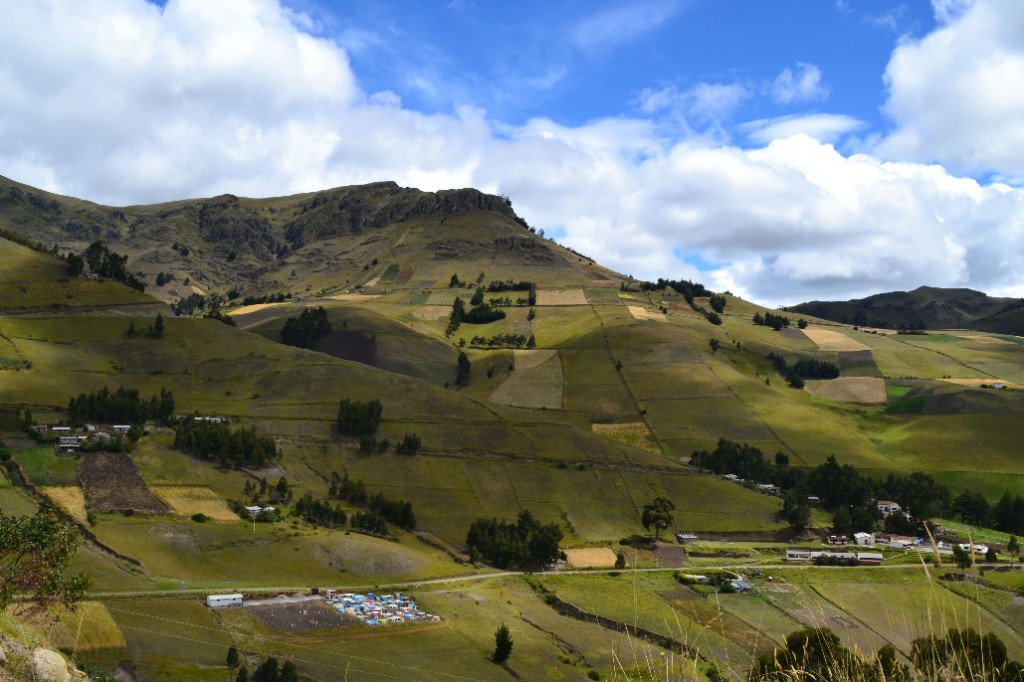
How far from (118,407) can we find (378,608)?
7192 centimetres

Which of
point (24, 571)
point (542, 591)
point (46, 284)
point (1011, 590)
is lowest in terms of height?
point (542, 591)

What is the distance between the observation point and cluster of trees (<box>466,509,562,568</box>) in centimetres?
11450

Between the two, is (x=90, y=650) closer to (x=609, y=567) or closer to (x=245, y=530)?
(x=245, y=530)

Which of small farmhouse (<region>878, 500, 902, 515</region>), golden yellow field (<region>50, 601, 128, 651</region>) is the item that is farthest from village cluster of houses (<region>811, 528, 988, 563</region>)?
golden yellow field (<region>50, 601, 128, 651</region>)

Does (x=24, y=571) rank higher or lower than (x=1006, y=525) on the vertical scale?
higher

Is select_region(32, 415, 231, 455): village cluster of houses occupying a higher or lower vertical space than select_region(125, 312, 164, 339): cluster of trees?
lower

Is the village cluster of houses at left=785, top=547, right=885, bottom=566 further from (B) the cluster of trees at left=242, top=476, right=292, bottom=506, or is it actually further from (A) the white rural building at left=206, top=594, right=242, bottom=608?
(A) the white rural building at left=206, top=594, right=242, bottom=608

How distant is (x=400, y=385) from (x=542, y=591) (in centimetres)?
7336

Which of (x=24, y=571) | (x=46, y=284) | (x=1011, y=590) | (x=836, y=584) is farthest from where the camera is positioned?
(x=46, y=284)

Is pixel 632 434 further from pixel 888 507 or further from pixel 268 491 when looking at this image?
pixel 268 491

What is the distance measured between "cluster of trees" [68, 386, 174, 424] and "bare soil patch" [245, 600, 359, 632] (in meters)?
64.0

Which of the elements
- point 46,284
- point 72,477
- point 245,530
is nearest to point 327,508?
point 245,530

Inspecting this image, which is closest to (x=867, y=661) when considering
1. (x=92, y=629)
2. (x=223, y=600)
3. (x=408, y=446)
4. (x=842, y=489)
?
(x=92, y=629)

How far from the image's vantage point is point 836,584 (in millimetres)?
106375
